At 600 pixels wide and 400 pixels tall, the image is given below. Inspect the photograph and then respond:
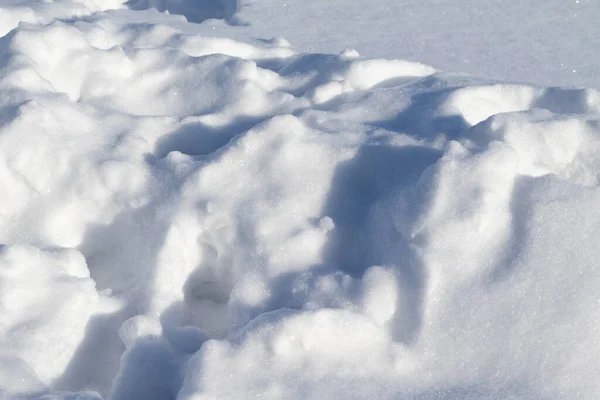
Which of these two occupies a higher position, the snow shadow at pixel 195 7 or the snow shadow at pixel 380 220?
the snow shadow at pixel 380 220

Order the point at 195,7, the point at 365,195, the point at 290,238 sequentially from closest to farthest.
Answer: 1. the point at 290,238
2. the point at 365,195
3. the point at 195,7

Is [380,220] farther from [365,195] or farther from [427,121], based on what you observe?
[427,121]

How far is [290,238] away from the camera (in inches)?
81.2

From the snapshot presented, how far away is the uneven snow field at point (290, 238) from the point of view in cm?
174

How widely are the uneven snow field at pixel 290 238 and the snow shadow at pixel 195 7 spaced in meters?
1.52

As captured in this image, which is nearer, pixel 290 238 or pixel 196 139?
pixel 290 238

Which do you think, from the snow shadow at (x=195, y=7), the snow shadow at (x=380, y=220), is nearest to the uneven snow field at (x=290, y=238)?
the snow shadow at (x=380, y=220)

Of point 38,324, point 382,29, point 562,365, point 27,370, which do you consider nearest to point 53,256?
point 38,324

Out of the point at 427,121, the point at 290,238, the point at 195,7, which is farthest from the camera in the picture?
the point at 195,7

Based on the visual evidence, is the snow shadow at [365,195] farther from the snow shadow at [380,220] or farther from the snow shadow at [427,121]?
the snow shadow at [427,121]

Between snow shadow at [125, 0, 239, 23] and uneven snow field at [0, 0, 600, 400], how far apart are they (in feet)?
4.98

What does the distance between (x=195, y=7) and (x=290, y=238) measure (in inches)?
102

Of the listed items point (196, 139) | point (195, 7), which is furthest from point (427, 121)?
point (195, 7)

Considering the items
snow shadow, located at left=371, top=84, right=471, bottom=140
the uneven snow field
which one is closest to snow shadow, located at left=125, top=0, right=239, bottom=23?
the uneven snow field
